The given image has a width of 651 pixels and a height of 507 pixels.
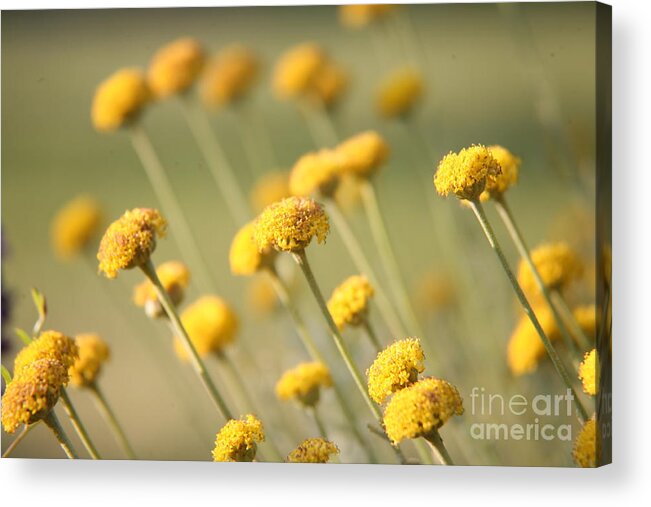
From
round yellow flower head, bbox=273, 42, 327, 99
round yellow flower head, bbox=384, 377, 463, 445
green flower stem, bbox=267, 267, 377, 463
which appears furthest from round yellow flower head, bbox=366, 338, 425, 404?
round yellow flower head, bbox=273, 42, 327, 99

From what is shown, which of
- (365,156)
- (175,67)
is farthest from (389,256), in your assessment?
(175,67)

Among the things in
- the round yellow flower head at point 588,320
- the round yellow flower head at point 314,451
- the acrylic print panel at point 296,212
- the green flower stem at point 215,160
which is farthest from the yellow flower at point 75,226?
the round yellow flower head at point 588,320

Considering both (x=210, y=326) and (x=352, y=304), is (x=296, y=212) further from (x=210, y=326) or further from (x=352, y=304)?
(x=210, y=326)

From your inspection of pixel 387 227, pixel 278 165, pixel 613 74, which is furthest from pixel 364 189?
pixel 613 74

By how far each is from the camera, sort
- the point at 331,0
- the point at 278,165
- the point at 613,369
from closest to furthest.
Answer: the point at 613,369 → the point at 331,0 → the point at 278,165

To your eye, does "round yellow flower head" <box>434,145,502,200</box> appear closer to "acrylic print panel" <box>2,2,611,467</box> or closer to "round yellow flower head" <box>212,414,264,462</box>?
"acrylic print panel" <box>2,2,611,467</box>

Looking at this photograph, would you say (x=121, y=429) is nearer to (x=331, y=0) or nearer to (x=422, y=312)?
(x=422, y=312)
